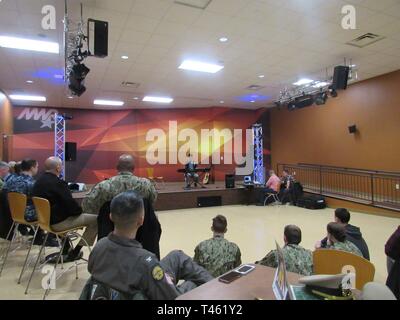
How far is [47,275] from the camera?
135 inches

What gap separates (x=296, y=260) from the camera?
2070mm

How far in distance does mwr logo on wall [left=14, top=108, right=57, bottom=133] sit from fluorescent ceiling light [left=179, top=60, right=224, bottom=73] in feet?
23.3

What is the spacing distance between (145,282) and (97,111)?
11523 mm

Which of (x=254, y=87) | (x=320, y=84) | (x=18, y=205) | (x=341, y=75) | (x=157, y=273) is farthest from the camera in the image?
(x=254, y=87)

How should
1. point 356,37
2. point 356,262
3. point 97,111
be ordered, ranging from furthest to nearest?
point 97,111 < point 356,37 < point 356,262

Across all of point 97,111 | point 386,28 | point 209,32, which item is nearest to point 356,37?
point 386,28

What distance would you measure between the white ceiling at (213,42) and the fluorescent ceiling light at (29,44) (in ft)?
0.81

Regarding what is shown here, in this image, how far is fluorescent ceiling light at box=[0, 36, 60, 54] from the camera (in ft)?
16.6

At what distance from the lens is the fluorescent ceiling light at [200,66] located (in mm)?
6479

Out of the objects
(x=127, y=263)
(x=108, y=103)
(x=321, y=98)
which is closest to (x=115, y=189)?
(x=127, y=263)

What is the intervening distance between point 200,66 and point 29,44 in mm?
3485

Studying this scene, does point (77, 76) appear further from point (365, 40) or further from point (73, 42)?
point (365, 40)

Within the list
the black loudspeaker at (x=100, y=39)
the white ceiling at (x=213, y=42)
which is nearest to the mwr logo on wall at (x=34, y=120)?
the white ceiling at (x=213, y=42)

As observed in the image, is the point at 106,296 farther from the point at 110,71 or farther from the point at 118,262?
the point at 110,71
